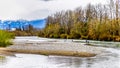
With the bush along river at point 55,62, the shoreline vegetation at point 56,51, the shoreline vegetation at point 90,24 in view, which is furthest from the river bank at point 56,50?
the shoreline vegetation at point 90,24

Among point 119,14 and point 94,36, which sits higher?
point 119,14

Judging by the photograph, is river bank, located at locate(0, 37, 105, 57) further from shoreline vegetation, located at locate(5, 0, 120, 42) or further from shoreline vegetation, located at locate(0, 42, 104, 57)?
shoreline vegetation, located at locate(5, 0, 120, 42)

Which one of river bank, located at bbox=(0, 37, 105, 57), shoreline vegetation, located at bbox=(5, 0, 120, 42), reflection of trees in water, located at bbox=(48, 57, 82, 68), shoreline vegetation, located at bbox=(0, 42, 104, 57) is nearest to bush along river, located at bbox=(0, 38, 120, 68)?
reflection of trees in water, located at bbox=(48, 57, 82, 68)

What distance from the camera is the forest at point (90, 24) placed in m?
91.7

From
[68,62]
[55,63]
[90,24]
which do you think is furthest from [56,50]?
[90,24]

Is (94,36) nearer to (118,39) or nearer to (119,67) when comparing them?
(118,39)

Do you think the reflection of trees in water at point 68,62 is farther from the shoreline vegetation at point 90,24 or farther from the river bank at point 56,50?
the shoreline vegetation at point 90,24

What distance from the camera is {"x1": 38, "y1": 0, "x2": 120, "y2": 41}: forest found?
301 feet

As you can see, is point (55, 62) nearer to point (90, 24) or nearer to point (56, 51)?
point (56, 51)

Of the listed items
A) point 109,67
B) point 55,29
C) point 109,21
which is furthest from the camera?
point 55,29

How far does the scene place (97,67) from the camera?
27.6 metres

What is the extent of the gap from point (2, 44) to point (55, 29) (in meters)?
83.7

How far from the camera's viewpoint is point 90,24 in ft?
353

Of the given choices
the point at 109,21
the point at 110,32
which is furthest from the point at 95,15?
the point at 110,32
